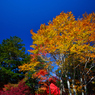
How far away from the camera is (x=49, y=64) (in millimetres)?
6895

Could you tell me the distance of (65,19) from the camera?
6.38 meters

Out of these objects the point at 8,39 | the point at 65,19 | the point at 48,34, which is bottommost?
the point at 48,34

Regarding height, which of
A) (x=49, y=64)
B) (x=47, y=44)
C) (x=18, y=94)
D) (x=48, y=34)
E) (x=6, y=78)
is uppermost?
(x=48, y=34)

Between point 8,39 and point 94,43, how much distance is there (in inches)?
598

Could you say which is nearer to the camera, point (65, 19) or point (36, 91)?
point (65, 19)

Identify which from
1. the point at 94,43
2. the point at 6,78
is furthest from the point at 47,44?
the point at 6,78

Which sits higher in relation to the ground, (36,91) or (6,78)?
(6,78)

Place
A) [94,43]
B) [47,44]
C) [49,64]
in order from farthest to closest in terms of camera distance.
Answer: [49,64]
[94,43]
[47,44]

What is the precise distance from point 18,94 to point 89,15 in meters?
10.7

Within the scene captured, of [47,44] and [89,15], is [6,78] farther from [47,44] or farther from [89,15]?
[89,15]

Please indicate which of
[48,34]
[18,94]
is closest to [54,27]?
[48,34]

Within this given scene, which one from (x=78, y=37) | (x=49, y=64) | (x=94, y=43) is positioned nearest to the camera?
(x=78, y=37)

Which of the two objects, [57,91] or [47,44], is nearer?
[47,44]

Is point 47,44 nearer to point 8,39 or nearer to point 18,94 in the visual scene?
point 18,94
